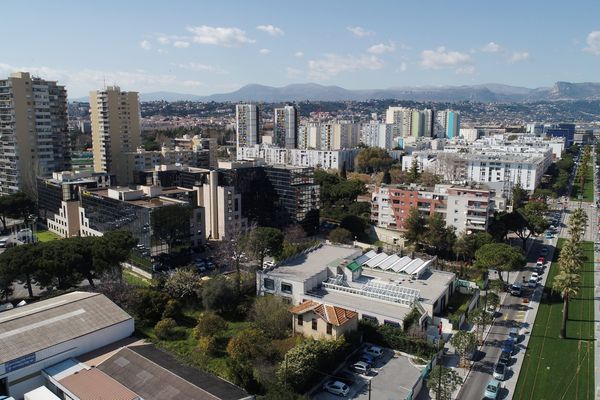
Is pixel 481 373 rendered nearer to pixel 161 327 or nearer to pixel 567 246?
pixel 567 246

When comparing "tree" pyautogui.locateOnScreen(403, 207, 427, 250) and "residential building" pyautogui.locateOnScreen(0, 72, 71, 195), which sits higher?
"residential building" pyautogui.locateOnScreen(0, 72, 71, 195)

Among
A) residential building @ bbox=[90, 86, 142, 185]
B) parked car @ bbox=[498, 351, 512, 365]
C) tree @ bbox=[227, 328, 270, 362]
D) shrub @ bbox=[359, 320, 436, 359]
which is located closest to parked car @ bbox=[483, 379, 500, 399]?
parked car @ bbox=[498, 351, 512, 365]

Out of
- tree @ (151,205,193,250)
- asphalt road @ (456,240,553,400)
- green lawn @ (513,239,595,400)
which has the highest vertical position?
tree @ (151,205,193,250)

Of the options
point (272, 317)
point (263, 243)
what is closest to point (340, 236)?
point (263, 243)

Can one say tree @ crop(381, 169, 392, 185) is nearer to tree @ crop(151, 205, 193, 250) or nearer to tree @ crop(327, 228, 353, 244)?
tree @ crop(327, 228, 353, 244)

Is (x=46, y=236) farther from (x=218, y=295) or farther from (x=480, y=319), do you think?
(x=480, y=319)

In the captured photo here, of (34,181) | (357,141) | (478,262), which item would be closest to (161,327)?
(478,262)

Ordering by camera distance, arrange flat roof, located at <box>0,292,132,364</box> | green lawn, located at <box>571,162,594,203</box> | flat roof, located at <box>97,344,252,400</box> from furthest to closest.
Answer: green lawn, located at <box>571,162,594,203</box> → flat roof, located at <box>0,292,132,364</box> → flat roof, located at <box>97,344,252,400</box>
